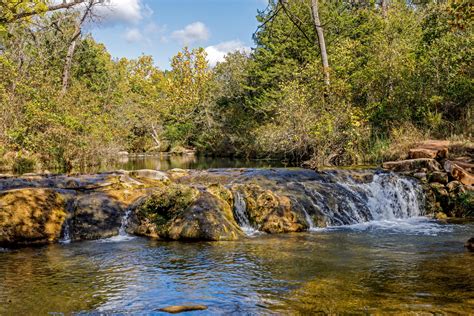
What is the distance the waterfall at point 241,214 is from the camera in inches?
438

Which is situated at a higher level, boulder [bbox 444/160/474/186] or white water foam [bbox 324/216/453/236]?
boulder [bbox 444/160/474/186]

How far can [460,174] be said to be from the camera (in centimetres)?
1423

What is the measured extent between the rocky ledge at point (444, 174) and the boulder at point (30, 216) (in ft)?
35.1

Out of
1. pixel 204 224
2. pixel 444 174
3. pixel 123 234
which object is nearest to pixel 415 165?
pixel 444 174

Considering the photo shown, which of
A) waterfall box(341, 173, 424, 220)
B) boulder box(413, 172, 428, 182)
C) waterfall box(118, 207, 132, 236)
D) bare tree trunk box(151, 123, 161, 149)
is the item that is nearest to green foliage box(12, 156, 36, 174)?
waterfall box(118, 207, 132, 236)

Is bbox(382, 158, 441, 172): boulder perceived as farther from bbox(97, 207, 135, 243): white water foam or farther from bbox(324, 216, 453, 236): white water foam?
bbox(97, 207, 135, 243): white water foam

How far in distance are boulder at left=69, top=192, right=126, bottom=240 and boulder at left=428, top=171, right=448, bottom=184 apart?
32.6 feet

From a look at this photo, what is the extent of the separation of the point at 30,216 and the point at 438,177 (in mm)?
12152

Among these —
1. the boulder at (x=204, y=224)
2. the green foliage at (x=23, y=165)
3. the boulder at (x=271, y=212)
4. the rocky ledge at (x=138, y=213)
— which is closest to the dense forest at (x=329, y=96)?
the green foliage at (x=23, y=165)

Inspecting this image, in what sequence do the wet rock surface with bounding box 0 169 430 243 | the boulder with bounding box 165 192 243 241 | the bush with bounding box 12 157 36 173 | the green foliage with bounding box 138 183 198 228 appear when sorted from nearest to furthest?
the boulder with bounding box 165 192 243 241 → the wet rock surface with bounding box 0 169 430 243 → the green foliage with bounding box 138 183 198 228 → the bush with bounding box 12 157 36 173

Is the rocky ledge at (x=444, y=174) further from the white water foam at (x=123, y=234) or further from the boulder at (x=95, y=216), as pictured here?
the boulder at (x=95, y=216)

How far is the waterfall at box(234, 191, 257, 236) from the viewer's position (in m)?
11.1

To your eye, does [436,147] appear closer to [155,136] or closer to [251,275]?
[251,275]

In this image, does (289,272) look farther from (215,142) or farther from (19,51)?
(215,142)
